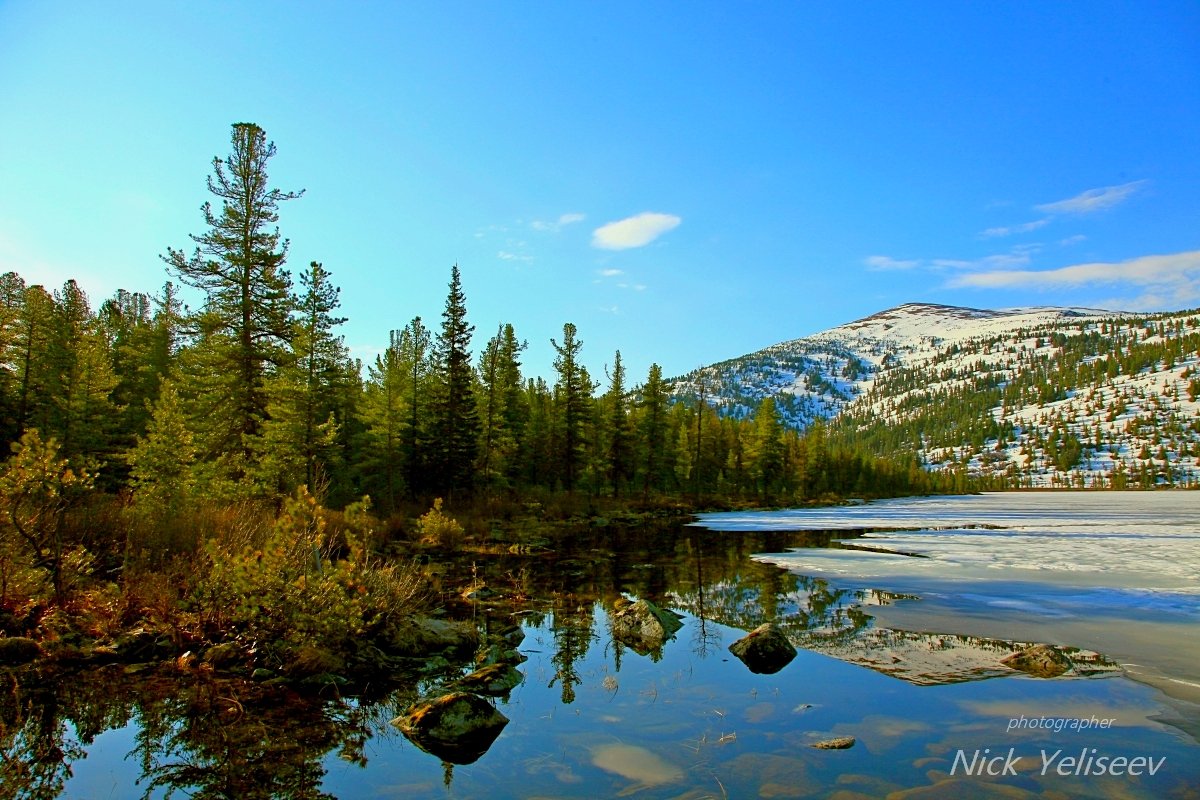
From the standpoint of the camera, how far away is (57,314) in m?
38.8

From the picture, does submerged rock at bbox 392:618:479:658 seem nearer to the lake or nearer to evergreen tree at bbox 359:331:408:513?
the lake

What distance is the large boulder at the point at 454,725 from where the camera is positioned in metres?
6.77

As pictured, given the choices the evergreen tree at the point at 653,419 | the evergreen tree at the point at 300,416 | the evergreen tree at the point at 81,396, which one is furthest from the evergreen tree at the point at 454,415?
the evergreen tree at the point at 653,419

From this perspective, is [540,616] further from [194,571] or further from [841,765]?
[841,765]

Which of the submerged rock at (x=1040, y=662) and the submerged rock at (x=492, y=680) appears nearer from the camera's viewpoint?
the submerged rock at (x=492, y=680)

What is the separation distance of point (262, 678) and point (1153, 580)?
22.5 meters

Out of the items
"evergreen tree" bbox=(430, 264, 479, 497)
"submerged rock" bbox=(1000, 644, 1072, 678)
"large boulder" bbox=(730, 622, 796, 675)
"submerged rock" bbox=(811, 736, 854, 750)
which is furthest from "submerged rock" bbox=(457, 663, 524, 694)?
"evergreen tree" bbox=(430, 264, 479, 497)

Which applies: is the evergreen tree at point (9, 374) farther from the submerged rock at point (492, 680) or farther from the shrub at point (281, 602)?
the submerged rock at point (492, 680)

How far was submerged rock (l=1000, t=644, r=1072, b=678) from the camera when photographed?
9.17 meters

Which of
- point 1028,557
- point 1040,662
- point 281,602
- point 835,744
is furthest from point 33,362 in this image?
point 1028,557

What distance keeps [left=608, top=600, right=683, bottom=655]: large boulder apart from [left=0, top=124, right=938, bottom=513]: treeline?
9.22m

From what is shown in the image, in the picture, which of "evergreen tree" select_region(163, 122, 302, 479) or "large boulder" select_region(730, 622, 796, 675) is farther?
"evergreen tree" select_region(163, 122, 302, 479)

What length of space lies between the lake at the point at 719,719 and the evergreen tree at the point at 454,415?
2641 centimetres

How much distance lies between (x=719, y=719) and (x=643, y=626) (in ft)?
14.7
